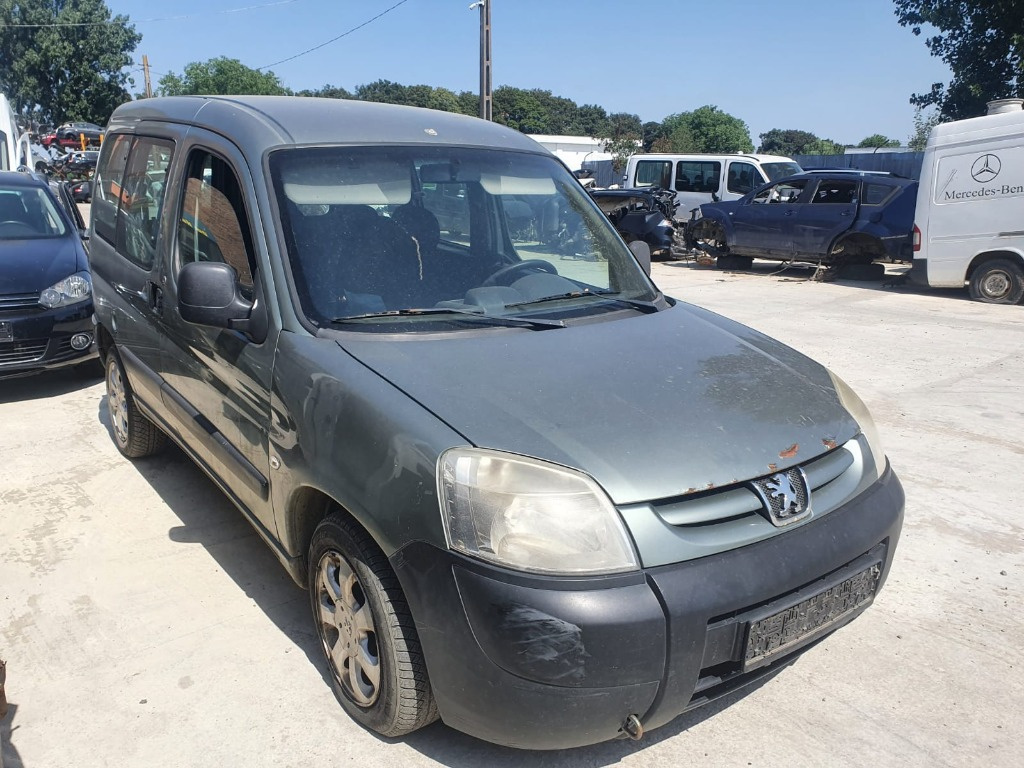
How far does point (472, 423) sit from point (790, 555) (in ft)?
3.05

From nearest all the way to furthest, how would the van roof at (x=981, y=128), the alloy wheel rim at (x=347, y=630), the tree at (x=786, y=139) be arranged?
1. the alloy wheel rim at (x=347, y=630)
2. the van roof at (x=981, y=128)
3. the tree at (x=786, y=139)

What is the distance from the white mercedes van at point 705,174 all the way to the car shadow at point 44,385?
541 inches

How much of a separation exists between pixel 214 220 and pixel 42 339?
11.8 ft

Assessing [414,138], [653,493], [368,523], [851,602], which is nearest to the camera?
[653,493]

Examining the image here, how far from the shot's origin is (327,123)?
10.6 feet

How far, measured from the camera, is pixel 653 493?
83.3 inches

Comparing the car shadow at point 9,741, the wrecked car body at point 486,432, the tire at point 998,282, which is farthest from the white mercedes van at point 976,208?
the car shadow at point 9,741

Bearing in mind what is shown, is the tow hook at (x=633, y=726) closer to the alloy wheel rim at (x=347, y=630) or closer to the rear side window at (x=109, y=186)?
the alloy wheel rim at (x=347, y=630)

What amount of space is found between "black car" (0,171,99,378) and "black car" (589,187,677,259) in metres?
10.5

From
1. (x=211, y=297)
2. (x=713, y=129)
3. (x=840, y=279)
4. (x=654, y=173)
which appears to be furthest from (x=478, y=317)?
(x=713, y=129)

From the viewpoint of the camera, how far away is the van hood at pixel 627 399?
218 centimetres

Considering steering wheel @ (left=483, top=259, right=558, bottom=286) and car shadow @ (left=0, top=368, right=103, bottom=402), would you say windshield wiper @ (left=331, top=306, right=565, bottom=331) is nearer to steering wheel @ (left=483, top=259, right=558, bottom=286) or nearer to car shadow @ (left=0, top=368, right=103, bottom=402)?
steering wheel @ (left=483, top=259, right=558, bottom=286)

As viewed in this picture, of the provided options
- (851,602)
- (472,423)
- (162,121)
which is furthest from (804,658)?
(162,121)

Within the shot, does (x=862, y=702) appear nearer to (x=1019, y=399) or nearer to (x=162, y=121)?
(x=162, y=121)
